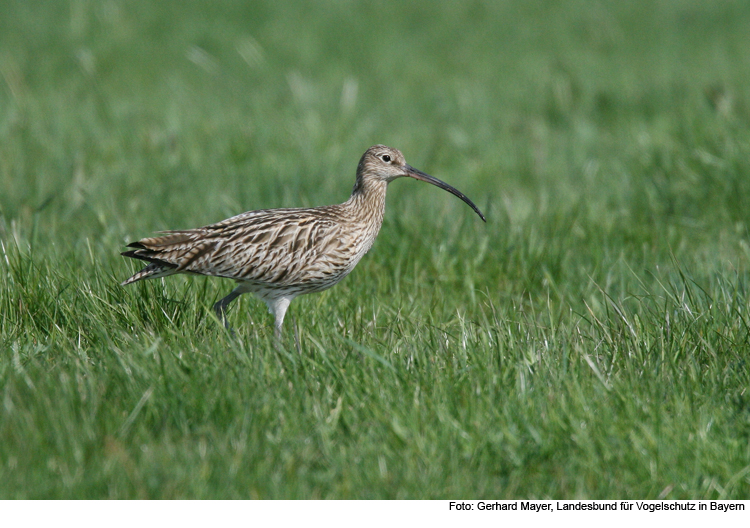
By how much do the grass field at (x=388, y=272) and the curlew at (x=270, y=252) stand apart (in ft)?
0.58

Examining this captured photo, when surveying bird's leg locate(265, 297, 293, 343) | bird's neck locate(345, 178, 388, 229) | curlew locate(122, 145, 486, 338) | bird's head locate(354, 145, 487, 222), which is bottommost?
bird's leg locate(265, 297, 293, 343)

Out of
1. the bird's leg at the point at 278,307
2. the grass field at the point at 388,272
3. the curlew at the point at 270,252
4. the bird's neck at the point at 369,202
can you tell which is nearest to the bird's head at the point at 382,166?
the bird's neck at the point at 369,202

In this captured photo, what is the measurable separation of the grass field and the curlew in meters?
0.18

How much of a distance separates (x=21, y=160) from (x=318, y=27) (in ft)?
23.8

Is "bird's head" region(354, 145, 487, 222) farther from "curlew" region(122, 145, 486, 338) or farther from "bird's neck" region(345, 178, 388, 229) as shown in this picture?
"curlew" region(122, 145, 486, 338)

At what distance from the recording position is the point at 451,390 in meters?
3.93

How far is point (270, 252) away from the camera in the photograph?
5.25 m

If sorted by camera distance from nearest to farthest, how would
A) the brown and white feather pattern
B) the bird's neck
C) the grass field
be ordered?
the grass field, the brown and white feather pattern, the bird's neck

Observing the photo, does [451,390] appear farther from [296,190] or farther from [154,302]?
[296,190]

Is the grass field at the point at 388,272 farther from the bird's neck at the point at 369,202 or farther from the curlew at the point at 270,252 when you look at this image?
the bird's neck at the point at 369,202

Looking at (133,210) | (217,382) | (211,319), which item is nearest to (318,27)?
(133,210)

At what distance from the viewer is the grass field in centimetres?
352

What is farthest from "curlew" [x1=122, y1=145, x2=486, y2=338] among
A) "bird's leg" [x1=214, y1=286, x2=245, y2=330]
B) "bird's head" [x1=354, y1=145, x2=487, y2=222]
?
"bird's head" [x1=354, y1=145, x2=487, y2=222]

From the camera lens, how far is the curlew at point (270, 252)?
5109 mm
